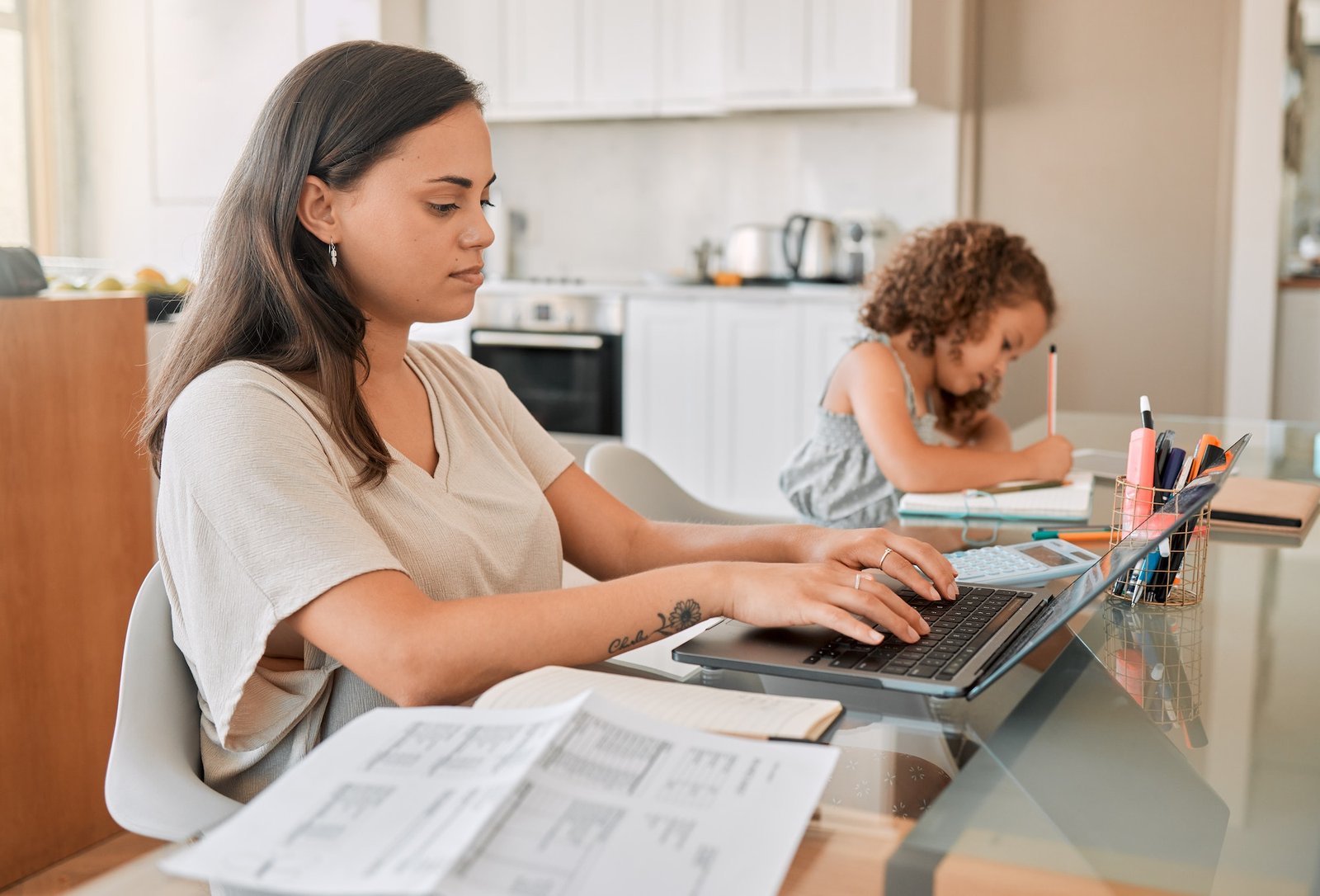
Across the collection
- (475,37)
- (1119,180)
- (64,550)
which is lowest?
(64,550)

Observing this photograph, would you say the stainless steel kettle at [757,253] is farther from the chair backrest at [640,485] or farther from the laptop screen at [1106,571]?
the laptop screen at [1106,571]

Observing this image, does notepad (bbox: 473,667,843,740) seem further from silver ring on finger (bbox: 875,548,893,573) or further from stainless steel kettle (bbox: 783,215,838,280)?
stainless steel kettle (bbox: 783,215,838,280)

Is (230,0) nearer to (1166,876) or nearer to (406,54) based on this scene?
A: (406,54)

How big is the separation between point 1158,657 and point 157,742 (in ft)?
2.86

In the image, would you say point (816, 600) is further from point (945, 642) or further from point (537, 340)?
point (537, 340)

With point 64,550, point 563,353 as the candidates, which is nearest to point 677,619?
point 64,550

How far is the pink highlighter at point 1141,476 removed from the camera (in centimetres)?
135

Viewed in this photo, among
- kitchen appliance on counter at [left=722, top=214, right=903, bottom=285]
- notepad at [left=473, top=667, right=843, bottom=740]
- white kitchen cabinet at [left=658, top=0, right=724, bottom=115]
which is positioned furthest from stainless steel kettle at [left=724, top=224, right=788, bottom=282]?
notepad at [left=473, top=667, right=843, bottom=740]

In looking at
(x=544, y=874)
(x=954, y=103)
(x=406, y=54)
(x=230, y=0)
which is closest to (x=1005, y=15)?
(x=954, y=103)

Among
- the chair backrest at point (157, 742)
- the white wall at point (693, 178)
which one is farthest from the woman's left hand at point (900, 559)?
the white wall at point (693, 178)

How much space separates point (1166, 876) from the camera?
2.16 ft

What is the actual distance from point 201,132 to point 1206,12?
444cm

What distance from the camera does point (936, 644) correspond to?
992 millimetres

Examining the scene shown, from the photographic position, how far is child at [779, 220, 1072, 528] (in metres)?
2.09
